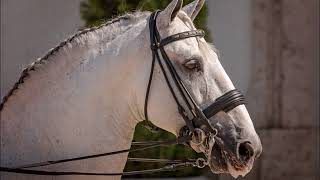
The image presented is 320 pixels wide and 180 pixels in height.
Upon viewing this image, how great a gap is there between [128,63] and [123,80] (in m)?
0.08

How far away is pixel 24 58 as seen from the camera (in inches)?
268

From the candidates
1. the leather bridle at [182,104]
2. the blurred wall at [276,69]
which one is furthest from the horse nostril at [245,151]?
the blurred wall at [276,69]

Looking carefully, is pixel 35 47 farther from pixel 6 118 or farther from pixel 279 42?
pixel 6 118

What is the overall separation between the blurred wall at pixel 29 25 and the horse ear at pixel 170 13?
3.97 meters

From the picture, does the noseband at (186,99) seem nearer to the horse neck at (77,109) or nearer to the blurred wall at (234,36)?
the horse neck at (77,109)

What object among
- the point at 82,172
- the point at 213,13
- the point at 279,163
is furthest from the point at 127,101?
the point at 279,163

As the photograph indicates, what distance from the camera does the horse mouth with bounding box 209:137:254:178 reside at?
287 centimetres

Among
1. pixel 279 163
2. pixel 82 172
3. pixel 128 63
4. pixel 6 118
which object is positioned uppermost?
pixel 128 63

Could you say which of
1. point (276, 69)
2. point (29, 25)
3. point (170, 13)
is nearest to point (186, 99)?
point (170, 13)

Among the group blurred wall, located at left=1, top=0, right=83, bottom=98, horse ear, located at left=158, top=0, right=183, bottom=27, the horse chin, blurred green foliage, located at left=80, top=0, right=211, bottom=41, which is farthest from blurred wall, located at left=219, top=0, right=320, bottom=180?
horse ear, located at left=158, top=0, right=183, bottom=27

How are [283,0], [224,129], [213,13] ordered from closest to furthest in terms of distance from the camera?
[224,129] → [213,13] → [283,0]

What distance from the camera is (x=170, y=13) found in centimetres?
290

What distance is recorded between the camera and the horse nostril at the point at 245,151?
286 cm

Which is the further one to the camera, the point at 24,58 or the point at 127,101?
the point at 24,58
